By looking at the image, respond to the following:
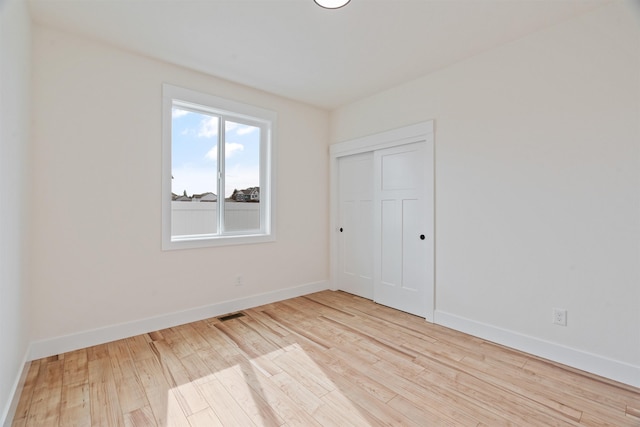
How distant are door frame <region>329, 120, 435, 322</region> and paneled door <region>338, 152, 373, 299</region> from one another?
2.9 inches

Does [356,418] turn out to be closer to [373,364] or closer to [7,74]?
[373,364]

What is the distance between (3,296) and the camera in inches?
61.2

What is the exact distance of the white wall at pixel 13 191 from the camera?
5.07ft

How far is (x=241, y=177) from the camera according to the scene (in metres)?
3.59

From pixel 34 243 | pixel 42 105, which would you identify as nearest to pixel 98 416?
pixel 34 243

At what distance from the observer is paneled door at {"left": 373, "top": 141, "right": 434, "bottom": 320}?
3.15 meters

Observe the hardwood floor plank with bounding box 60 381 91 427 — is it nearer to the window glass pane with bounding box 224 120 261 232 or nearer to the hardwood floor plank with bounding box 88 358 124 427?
the hardwood floor plank with bounding box 88 358 124 427

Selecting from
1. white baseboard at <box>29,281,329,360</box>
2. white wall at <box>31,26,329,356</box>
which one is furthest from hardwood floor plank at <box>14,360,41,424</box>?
white wall at <box>31,26,329,356</box>

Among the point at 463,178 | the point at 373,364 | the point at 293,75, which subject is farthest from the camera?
the point at 293,75

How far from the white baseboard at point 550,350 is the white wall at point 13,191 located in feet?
10.9

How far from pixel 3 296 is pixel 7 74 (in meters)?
1.20

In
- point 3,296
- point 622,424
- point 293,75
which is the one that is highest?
point 293,75

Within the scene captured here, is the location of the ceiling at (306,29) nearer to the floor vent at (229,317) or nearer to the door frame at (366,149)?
the door frame at (366,149)

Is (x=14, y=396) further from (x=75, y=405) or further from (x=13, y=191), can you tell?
(x=13, y=191)
